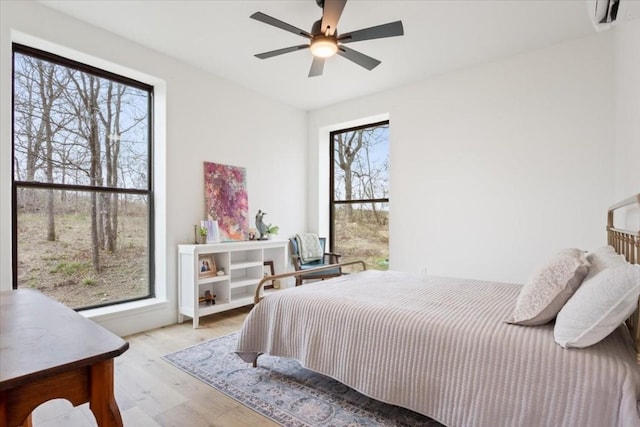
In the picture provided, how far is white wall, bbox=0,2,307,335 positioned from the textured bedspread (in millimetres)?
1677

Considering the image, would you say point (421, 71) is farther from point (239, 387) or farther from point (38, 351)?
point (38, 351)

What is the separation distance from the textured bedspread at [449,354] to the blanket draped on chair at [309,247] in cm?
207

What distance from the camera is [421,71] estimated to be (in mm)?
3854

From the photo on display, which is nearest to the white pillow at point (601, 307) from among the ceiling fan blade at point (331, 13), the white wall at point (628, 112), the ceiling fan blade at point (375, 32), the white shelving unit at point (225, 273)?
the white wall at point (628, 112)

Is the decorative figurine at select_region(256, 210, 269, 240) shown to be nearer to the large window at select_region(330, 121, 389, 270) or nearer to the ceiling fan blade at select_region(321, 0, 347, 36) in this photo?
the large window at select_region(330, 121, 389, 270)

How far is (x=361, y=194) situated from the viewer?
505cm

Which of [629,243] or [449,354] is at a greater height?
[629,243]

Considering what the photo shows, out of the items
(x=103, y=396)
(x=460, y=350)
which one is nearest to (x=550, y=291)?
(x=460, y=350)

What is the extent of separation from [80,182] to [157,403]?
211cm

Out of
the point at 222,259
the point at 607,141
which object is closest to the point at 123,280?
the point at 222,259

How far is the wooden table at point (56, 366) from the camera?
76 centimetres

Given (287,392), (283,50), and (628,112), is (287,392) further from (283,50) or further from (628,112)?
(628,112)

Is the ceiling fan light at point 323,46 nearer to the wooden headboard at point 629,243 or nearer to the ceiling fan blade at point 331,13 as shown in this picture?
the ceiling fan blade at point 331,13

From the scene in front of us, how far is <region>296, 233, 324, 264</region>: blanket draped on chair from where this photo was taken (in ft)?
Answer: 15.1
